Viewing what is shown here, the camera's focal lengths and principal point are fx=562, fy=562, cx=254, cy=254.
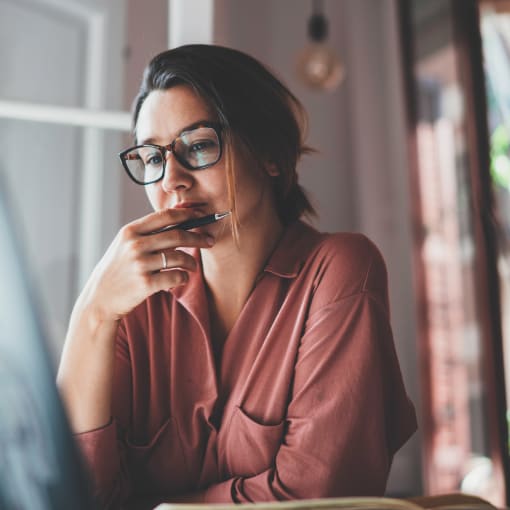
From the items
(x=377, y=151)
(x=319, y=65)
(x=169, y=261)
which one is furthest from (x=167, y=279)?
(x=377, y=151)

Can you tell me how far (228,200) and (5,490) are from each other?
0.54m

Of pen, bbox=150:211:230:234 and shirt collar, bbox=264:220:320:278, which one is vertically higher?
pen, bbox=150:211:230:234

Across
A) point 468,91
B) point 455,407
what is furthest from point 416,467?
point 468,91

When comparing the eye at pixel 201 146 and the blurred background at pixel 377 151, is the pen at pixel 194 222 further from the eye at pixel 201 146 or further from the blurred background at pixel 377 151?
the blurred background at pixel 377 151

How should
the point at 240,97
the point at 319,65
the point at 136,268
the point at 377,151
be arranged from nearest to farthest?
the point at 136,268, the point at 240,97, the point at 319,65, the point at 377,151

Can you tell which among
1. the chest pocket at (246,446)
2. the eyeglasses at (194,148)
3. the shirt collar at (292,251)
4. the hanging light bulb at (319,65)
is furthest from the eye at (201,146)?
the hanging light bulb at (319,65)

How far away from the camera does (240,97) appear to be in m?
0.90

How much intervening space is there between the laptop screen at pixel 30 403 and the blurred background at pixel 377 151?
0.95 metres

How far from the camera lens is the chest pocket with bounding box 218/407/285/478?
0.80 metres

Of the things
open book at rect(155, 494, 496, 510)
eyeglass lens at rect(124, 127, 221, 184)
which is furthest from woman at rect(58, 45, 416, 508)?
open book at rect(155, 494, 496, 510)

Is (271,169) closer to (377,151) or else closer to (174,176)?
(174,176)

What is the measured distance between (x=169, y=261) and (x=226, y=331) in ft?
0.65

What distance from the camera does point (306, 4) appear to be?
2729mm

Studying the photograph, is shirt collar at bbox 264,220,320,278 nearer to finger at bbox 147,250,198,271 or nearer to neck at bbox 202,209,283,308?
neck at bbox 202,209,283,308
